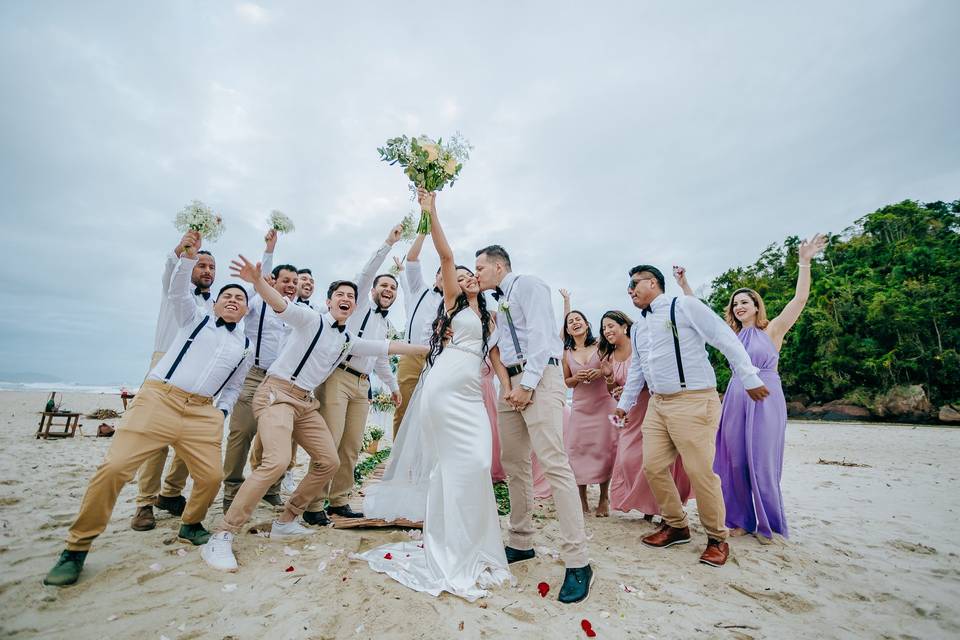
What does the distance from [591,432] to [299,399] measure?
3877 mm

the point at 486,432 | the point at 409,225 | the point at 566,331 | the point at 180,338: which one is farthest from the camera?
the point at 566,331

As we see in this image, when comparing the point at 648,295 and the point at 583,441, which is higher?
the point at 648,295

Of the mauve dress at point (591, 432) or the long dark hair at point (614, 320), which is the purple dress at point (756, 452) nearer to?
the mauve dress at point (591, 432)

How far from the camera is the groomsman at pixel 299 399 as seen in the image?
3.98 m

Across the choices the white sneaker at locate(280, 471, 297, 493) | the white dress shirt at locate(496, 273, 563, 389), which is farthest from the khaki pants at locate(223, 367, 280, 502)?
the white dress shirt at locate(496, 273, 563, 389)

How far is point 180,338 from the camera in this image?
4117mm

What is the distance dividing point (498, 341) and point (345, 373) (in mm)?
2072

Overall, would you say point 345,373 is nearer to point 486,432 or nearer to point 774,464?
point 486,432

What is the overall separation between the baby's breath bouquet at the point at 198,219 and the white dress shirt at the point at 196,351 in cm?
83

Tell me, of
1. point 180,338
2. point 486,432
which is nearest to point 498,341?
point 486,432

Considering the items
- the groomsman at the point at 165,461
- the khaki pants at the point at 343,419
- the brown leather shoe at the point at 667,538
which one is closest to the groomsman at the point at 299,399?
the khaki pants at the point at 343,419

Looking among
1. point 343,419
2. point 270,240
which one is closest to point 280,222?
point 270,240

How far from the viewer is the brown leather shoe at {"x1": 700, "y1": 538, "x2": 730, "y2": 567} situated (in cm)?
405

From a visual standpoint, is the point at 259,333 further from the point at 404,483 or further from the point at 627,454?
the point at 627,454
